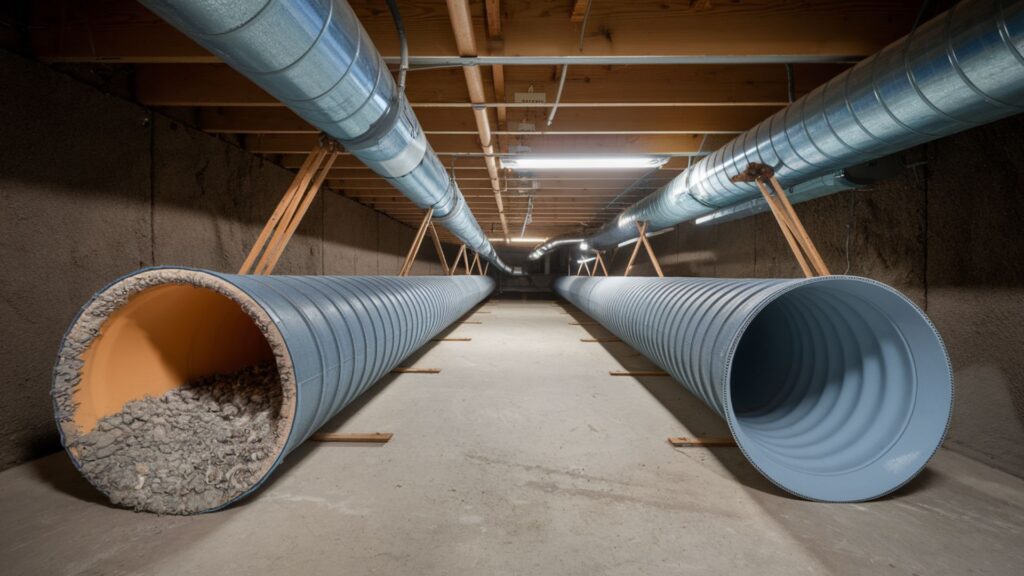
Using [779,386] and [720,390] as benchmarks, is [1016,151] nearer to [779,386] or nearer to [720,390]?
[779,386]

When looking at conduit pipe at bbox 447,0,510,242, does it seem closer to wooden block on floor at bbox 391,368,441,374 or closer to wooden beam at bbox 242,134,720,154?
wooden beam at bbox 242,134,720,154

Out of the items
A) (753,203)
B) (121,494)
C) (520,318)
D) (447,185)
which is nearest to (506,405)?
(121,494)

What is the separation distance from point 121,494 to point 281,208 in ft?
4.88

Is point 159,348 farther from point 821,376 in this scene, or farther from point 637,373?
point 821,376

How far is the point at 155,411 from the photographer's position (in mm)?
1567

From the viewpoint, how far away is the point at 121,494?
132 cm

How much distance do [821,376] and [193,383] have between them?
3.06m

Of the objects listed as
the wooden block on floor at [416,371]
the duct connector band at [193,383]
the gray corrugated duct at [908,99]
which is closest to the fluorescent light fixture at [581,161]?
the gray corrugated duct at [908,99]

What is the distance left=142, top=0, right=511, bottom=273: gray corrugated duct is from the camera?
3.76 feet

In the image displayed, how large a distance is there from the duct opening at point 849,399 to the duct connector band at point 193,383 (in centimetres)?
161

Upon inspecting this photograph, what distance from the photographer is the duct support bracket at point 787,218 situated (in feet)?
6.93

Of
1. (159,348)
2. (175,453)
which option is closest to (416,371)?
(159,348)

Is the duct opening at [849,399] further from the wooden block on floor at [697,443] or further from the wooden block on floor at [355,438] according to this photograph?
the wooden block on floor at [355,438]

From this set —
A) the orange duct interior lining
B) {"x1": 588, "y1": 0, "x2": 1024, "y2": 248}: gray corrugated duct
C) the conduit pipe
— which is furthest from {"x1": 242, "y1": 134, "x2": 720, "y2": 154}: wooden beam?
the orange duct interior lining
